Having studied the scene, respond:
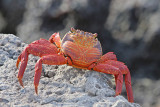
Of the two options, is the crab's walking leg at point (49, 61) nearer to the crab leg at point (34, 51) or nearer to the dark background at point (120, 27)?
the crab leg at point (34, 51)

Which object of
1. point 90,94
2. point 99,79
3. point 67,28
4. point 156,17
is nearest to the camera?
point 90,94

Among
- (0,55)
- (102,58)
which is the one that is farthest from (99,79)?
(0,55)

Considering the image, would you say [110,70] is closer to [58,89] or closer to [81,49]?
[81,49]

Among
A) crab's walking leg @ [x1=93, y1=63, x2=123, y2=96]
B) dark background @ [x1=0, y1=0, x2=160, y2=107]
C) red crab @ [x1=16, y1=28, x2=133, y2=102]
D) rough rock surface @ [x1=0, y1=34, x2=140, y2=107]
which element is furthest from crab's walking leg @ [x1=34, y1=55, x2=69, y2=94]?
dark background @ [x1=0, y1=0, x2=160, y2=107]

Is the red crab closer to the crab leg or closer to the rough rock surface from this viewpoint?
the crab leg

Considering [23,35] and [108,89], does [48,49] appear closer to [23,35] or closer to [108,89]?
[108,89]

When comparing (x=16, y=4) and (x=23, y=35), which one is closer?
(x=23, y=35)
